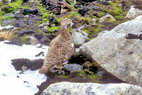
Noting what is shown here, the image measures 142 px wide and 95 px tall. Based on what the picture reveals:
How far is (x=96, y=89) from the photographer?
1316cm

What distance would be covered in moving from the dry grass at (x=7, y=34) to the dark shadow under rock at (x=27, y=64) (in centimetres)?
380

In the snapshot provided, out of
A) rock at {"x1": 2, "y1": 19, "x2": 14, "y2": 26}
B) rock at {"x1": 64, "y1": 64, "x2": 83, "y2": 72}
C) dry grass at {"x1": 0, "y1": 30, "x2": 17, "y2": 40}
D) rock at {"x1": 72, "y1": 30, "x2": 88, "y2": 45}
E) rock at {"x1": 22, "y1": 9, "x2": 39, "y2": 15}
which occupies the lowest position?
rock at {"x1": 64, "y1": 64, "x2": 83, "y2": 72}

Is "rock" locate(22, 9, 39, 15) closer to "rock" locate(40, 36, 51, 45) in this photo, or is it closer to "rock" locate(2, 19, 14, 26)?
"rock" locate(2, 19, 14, 26)

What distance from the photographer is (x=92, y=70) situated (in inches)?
702

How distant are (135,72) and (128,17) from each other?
1135cm

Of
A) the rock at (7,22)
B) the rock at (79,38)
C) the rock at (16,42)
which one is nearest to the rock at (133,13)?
the rock at (79,38)

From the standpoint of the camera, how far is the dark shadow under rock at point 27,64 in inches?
720

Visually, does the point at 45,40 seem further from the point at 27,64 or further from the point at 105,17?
the point at 105,17

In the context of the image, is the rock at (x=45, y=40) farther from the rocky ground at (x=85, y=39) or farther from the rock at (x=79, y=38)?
the rock at (x=79, y=38)

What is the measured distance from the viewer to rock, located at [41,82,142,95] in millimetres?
12898

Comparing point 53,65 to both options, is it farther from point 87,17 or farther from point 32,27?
point 87,17

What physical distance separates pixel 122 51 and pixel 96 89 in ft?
15.4

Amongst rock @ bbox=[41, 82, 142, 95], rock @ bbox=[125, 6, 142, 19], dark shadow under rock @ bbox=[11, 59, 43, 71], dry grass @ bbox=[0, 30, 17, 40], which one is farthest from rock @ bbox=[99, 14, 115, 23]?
rock @ bbox=[41, 82, 142, 95]

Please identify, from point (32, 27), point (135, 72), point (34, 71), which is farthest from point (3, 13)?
point (135, 72)
